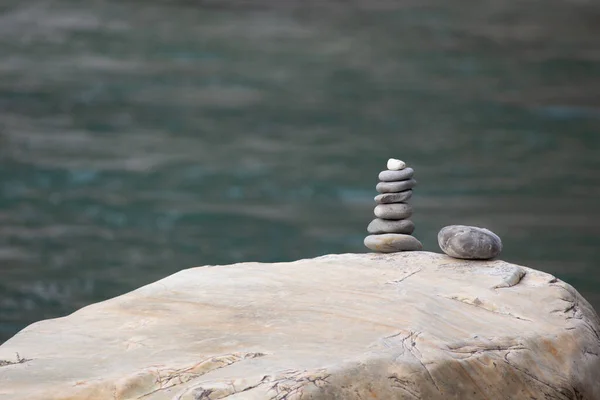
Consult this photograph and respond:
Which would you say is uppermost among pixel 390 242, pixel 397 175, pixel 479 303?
pixel 397 175

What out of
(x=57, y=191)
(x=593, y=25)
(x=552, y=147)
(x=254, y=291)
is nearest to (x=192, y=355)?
(x=254, y=291)

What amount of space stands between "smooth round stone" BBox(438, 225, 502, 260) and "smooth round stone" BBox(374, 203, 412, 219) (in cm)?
21

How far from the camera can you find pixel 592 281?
5.04m

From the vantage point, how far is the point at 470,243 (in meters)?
3.04

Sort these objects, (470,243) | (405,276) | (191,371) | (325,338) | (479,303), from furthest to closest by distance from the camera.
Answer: (470,243) → (405,276) → (479,303) → (325,338) → (191,371)

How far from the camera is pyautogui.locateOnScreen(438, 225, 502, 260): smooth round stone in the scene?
304 centimetres

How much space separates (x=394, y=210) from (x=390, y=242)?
0.12m

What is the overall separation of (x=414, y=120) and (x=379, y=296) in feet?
9.41

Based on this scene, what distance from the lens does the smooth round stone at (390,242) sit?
3207 millimetres

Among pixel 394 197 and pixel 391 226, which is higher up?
pixel 394 197

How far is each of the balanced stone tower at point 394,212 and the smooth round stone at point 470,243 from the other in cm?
20

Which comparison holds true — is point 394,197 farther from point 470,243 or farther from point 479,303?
point 479,303

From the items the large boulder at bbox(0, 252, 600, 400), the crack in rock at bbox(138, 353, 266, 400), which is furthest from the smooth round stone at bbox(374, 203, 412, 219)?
the crack in rock at bbox(138, 353, 266, 400)

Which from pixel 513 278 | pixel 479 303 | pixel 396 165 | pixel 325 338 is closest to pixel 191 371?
pixel 325 338
